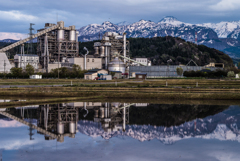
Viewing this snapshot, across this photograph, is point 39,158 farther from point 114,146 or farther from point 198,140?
point 198,140

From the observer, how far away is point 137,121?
1359 inches

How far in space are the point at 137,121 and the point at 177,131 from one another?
253 inches

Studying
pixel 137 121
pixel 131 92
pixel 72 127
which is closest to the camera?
pixel 72 127

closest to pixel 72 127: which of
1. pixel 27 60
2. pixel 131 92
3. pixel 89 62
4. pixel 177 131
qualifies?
pixel 177 131

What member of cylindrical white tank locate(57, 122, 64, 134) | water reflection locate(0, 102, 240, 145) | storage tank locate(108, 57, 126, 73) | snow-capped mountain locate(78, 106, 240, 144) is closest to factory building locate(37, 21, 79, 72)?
storage tank locate(108, 57, 126, 73)

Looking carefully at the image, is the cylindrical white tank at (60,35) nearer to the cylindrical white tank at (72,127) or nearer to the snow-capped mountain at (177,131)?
the snow-capped mountain at (177,131)

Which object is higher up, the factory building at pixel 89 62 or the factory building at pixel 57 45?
→ the factory building at pixel 57 45

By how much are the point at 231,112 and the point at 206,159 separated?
23.2 meters

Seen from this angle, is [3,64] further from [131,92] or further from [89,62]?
[131,92]

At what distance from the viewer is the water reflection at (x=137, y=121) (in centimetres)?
2809

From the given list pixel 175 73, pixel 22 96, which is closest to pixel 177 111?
pixel 22 96

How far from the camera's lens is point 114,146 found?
2380 cm

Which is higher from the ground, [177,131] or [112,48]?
[112,48]

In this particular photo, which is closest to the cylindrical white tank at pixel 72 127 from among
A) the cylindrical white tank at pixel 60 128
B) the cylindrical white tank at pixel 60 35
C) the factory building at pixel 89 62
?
the cylindrical white tank at pixel 60 128
